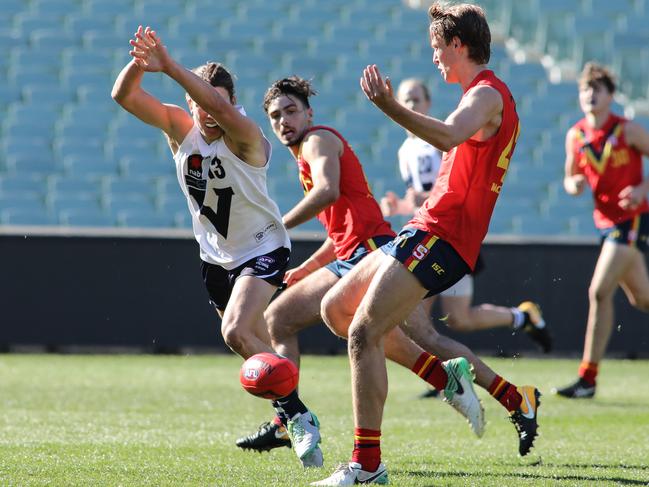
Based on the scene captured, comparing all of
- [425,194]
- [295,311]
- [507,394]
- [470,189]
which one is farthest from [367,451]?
[425,194]

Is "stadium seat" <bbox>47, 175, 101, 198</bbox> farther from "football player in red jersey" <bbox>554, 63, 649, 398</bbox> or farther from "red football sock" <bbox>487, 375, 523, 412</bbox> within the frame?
"red football sock" <bbox>487, 375, 523, 412</bbox>

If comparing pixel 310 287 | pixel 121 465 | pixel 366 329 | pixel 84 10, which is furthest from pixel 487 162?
pixel 84 10

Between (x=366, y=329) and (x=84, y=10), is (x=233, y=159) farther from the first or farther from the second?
(x=84, y=10)

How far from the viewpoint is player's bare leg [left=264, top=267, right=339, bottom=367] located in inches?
270

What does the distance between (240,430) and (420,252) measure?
9.17 feet

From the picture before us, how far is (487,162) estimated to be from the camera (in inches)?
213

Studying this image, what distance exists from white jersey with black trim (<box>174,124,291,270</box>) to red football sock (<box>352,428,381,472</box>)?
163 cm

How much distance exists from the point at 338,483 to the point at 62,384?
5.97 meters

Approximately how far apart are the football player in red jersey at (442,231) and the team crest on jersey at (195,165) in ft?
4.26

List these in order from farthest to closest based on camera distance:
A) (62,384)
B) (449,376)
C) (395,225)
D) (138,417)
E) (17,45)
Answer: (17,45) < (395,225) < (62,384) < (138,417) < (449,376)

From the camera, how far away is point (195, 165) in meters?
6.43

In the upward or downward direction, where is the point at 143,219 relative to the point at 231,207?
downward

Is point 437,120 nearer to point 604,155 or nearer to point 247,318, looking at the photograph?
point 247,318

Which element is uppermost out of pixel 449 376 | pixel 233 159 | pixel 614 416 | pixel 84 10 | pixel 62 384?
pixel 84 10
